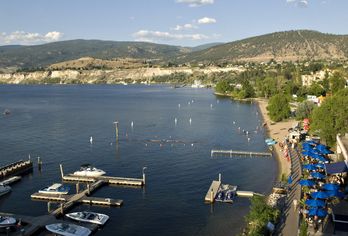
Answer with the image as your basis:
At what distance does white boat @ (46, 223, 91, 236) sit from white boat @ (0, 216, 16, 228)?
13.1 ft

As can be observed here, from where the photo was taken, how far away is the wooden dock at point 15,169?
201 ft

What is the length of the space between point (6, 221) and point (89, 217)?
823 cm

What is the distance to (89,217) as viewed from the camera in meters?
43.8

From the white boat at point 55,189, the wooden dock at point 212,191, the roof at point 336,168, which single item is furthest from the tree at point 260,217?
the white boat at point 55,189

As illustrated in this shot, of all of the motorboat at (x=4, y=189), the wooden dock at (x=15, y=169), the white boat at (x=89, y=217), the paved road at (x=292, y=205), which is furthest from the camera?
the wooden dock at (x=15, y=169)

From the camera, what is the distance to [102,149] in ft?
265

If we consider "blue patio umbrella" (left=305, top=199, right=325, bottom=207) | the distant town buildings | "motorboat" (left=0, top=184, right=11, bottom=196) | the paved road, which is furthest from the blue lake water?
the distant town buildings

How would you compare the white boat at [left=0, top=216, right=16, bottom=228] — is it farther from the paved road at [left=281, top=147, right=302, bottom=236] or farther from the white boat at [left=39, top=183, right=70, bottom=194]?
the paved road at [left=281, top=147, right=302, bottom=236]

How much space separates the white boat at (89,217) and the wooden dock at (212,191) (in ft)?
41.3

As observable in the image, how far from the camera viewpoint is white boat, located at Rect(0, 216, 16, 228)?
134 ft

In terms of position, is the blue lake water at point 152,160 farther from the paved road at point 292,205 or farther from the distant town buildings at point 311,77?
the distant town buildings at point 311,77

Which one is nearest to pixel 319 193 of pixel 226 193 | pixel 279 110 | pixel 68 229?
pixel 226 193

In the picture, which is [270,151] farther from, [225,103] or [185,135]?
[225,103]

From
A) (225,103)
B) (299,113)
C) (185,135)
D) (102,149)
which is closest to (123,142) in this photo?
(102,149)
